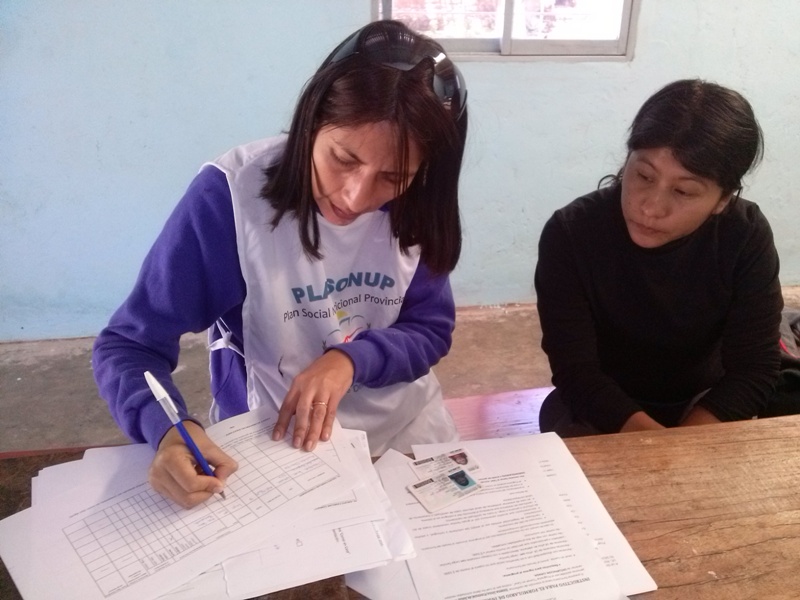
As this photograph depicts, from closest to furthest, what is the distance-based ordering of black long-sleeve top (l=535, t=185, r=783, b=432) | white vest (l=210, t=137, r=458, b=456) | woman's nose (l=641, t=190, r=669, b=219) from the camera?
white vest (l=210, t=137, r=458, b=456) → woman's nose (l=641, t=190, r=669, b=219) → black long-sleeve top (l=535, t=185, r=783, b=432)

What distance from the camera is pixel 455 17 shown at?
2.51m

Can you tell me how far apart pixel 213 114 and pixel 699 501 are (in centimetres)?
205

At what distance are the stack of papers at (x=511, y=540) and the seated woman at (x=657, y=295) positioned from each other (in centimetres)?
42

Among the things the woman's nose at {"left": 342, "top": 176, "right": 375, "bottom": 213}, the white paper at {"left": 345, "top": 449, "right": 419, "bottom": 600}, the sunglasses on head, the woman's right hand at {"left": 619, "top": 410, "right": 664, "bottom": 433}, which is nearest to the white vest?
the woman's nose at {"left": 342, "top": 176, "right": 375, "bottom": 213}

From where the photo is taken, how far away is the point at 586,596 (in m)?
0.67

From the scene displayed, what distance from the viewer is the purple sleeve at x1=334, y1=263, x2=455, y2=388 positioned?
3.41 ft

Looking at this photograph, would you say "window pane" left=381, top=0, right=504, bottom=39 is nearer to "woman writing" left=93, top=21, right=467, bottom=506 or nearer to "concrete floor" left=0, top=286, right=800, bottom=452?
"concrete floor" left=0, top=286, right=800, bottom=452

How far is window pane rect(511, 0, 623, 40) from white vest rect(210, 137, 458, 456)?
1.74 m

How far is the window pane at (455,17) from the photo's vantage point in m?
2.47

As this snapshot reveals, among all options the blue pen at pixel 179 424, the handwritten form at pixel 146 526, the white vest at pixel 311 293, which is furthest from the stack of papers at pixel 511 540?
the white vest at pixel 311 293

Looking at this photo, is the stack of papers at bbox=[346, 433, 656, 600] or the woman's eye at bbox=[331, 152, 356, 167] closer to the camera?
the stack of papers at bbox=[346, 433, 656, 600]

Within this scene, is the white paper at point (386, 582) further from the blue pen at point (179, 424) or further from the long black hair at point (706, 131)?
the long black hair at point (706, 131)

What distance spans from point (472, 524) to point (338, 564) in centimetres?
17

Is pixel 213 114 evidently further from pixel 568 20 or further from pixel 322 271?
pixel 322 271
